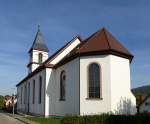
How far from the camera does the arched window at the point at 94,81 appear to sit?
79.9 feet

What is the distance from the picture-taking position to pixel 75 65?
86.5 feet

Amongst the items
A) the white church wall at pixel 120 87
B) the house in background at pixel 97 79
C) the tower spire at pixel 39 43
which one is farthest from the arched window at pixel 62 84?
the tower spire at pixel 39 43

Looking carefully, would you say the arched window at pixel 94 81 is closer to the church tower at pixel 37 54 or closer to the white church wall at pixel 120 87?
the white church wall at pixel 120 87

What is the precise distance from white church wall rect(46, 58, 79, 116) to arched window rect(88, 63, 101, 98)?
1.45 metres

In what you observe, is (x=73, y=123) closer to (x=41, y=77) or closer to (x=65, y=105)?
(x=65, y=105)

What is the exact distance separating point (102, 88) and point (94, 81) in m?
1.17

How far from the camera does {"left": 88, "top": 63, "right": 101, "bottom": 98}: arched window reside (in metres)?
24.3

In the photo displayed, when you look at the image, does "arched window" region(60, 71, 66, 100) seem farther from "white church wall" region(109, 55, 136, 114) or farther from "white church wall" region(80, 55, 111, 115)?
"white church wall" region(109, 55, 136, 114)

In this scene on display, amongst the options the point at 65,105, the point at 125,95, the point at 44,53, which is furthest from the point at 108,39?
the point at 44,53

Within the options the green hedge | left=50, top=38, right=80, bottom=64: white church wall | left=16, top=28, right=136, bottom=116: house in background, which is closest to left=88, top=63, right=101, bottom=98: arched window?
left=16, top=28, right=136, bottom=116: house in background

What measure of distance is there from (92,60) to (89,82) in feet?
7.16

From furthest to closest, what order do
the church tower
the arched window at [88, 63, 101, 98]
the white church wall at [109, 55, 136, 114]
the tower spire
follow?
the tower spire
the church tower
the arched window at [88, 63, 101, 98]
the white church wall at [109, 55, 136, 114]

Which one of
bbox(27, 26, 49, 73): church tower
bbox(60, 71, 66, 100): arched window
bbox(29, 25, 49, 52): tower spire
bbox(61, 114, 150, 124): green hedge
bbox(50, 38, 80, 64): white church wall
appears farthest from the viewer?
bbox(29, 25, 49, 52): tower spire

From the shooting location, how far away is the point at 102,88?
78.6ft
